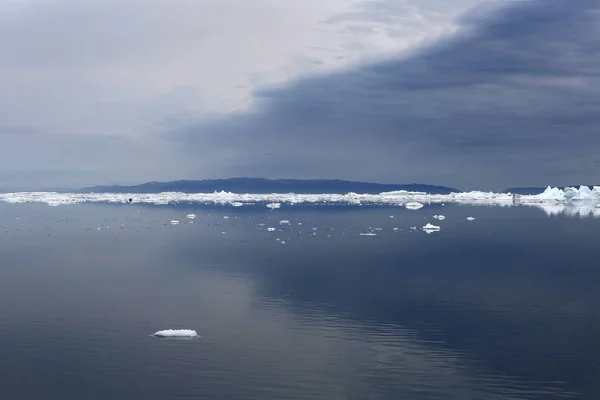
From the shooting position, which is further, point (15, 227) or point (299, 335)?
point (15, 227)

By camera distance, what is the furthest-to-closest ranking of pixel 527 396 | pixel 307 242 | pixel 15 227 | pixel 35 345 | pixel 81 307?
pixel 15 227, pixel 307 242, pixel 81 307, pixel 35 345, pixel 527 396

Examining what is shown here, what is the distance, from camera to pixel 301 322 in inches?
671

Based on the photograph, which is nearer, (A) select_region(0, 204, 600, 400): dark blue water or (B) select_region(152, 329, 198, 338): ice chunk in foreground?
(A) select_region(0, 204, 600, 400): dark blue water

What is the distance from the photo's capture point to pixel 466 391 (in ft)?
38.8

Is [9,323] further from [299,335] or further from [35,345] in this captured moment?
[299,335]

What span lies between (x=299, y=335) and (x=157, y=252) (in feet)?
63.3

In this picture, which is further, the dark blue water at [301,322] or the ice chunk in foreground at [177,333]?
the ice chunk in foreground at [177,333]

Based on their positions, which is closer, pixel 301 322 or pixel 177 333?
pixel 177 333

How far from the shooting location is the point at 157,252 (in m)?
33.4

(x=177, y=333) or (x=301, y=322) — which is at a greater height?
(x=177, y=333)

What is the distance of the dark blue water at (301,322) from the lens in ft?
40.0

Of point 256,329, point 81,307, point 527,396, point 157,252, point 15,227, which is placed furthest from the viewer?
point 15,227

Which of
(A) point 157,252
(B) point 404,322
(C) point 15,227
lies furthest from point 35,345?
(C) point 15,227

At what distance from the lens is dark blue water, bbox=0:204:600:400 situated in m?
12.2
